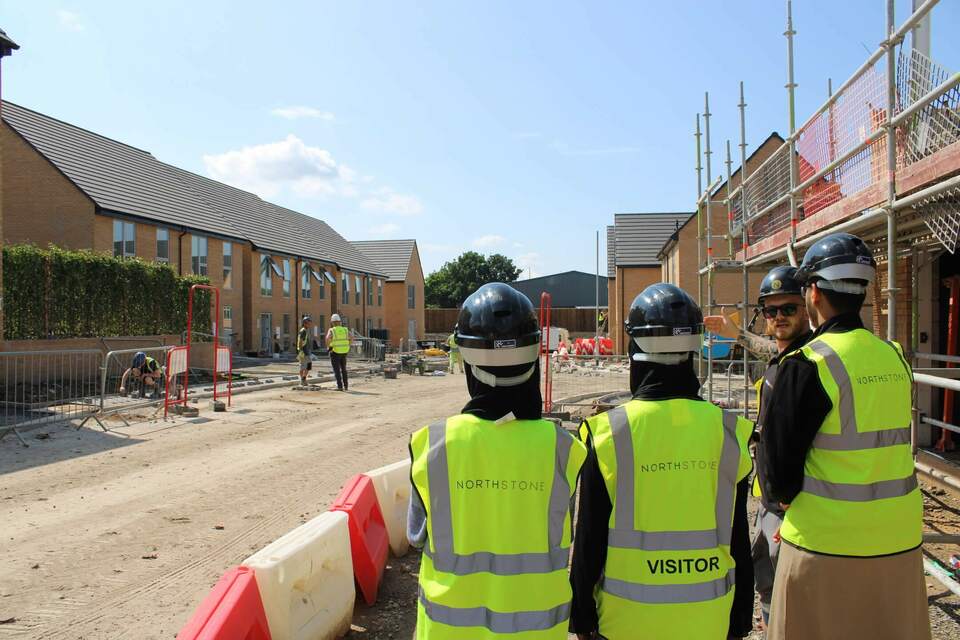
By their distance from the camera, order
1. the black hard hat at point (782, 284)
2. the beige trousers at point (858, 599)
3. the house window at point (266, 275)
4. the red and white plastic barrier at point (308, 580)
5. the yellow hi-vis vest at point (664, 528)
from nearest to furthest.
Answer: the yellow hi-vis vest at point (664, 528), the beige trousers at point (858, 599), the red and white plastic barrier at point (308, 580), the black hard hat at point (782, 284), the house window at point (266, 275)

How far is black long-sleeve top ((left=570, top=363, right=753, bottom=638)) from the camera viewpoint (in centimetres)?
223

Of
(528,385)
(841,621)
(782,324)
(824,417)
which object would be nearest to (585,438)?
(528,385)

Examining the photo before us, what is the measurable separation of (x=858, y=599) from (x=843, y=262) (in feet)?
4.59

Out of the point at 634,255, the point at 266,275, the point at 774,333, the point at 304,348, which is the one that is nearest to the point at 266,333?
the point at 266,275

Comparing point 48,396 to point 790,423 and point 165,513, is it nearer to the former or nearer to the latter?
point 165,513

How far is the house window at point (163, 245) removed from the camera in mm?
25578

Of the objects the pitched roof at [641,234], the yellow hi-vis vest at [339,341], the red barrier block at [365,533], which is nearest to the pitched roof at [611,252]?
the pitched roof at [641,234]

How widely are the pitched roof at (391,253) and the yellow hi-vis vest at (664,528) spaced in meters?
48.8

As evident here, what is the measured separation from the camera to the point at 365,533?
4688 millimetres

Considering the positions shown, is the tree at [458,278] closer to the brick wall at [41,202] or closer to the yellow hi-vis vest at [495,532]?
the brick wall at [41,202]

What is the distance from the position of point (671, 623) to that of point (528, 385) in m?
0.89

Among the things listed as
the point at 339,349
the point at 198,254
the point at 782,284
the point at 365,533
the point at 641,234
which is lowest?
the point at 365,533

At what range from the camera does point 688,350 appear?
2.41m

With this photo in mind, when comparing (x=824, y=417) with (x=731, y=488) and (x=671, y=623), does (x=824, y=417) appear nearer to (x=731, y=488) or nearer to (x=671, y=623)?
(x=731, y=488)
